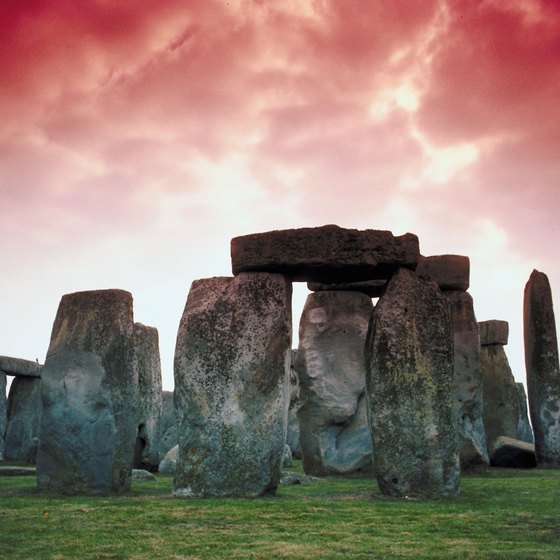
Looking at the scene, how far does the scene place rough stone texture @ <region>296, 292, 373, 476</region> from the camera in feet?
41.7

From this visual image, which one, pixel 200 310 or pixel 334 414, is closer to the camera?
pixel 200 310

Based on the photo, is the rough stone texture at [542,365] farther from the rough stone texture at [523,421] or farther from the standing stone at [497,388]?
the rough stone texture at [523,421]

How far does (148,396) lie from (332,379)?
9.04 ft

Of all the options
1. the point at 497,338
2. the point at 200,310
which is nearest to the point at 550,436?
the point at 497,338

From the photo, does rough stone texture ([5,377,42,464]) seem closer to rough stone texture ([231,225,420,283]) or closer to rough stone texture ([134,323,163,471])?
rough stone texture ([134,323,163,471])

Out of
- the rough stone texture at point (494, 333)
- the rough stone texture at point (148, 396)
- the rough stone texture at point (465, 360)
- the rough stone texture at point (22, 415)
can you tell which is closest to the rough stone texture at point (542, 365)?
the rough stone texture at point (465, 360)

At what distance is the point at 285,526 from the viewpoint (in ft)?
20.9

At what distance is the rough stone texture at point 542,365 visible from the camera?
14266mm

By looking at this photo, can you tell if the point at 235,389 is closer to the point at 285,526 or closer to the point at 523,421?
the point at 285,526

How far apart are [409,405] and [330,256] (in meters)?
1.66

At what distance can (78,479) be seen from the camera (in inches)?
346

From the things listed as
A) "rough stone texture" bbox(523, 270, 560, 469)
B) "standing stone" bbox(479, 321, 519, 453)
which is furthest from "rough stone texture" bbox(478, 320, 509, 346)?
"rough stone texture" bbox(523, 270, 560, 469)

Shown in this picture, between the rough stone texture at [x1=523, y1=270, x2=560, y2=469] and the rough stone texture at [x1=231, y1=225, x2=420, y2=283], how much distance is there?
20.7 feet

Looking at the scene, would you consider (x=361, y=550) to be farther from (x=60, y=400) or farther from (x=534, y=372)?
(x=534, y=372)
